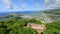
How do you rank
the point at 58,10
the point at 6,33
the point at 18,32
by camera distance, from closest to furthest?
the point at 18,32, the point at 6,33, the point at 58,10

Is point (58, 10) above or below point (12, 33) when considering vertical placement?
below

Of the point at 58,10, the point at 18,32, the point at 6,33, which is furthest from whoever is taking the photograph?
the point at 58,10

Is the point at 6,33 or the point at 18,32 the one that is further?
the point at 6,33

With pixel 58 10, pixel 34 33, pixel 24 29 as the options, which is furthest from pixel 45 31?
pixel 58 10

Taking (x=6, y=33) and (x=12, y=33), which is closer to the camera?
(x=12, y=33)

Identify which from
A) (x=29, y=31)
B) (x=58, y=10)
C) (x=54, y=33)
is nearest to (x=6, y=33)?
(x=29, y=31)

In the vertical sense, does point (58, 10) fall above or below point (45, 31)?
below

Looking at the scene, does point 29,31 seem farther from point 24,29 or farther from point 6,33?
point 6,33

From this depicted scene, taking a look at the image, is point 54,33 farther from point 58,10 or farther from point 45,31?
point 58,10
